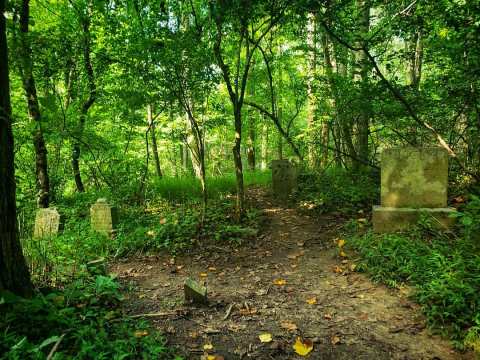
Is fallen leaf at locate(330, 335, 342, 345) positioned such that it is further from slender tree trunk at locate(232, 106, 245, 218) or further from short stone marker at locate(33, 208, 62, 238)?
short stone marker at locate(33, 208, 62, 238)

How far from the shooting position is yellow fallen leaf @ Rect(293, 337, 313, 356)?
280cm

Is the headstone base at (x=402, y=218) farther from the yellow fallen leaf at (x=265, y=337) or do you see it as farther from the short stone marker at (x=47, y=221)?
the short stone marker at (x=47, y=221)

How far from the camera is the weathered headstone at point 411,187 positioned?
206 inches

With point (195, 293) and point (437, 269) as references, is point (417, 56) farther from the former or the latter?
point (195, 293)

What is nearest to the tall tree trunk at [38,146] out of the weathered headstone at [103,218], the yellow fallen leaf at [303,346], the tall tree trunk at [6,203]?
the weathered headstone at [103,218]

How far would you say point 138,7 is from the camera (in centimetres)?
741

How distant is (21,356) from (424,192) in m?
5.73

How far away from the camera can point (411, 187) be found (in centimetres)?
539

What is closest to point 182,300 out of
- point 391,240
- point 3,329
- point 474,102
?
point 3,329

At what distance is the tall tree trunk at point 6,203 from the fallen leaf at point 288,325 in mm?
2474

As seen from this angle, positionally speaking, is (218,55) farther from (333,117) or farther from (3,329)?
(3,329)

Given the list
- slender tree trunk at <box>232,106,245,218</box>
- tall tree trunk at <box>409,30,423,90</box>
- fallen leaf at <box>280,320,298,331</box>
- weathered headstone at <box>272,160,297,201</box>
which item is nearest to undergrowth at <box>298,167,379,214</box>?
weathered headstone at <box>272,160,297,201</box>

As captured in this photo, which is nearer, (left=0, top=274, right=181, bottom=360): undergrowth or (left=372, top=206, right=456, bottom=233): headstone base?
(left=0, top=274, right=181, bottom=360): undergrowth

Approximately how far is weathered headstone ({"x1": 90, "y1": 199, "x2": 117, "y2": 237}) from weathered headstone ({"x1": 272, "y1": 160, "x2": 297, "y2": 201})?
13.4ft
